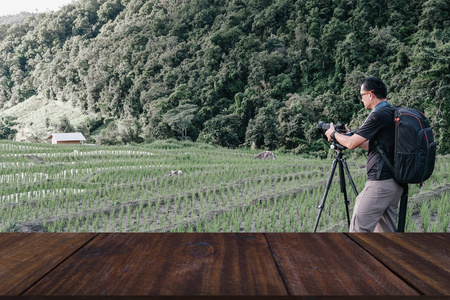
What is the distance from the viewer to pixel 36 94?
6.78m

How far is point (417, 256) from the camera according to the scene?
407 mm

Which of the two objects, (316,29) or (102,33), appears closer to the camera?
(102,33)

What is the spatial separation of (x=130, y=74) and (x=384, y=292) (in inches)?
273

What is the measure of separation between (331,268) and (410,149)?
3.60 ft

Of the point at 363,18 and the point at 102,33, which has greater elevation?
the point at 363,18

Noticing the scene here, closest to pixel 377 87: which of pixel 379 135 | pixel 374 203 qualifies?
pixel 379 135

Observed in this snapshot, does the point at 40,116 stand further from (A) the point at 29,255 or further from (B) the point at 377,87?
(A) the point at 29,255

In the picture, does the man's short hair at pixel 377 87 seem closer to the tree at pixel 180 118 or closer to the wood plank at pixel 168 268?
the wood plank at pixel 168 268

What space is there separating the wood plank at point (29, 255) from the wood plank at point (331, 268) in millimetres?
260

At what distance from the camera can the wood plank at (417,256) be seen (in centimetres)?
33

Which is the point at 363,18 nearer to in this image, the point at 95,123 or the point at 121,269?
the point at 95,123

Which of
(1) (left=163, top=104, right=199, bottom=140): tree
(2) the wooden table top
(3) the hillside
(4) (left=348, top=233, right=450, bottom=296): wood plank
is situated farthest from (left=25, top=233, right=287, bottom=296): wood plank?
(3) the hillside

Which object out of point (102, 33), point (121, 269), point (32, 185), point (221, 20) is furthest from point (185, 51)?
point (121, 269)

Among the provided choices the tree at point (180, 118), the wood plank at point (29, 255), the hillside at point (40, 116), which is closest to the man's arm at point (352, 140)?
the wood plank at point (29, 255)
